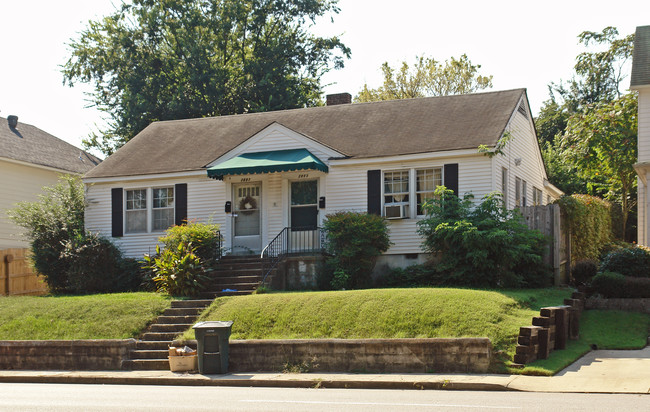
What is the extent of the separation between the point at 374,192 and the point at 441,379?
9.82 metres

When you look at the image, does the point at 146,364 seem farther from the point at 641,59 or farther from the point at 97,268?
the point at 641,59

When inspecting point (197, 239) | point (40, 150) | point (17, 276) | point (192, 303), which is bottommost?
point (192, 303)

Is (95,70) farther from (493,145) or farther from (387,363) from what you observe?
(387,363)

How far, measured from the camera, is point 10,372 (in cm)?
1606

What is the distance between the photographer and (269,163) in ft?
72.3

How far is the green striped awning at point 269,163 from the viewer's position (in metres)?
21.6

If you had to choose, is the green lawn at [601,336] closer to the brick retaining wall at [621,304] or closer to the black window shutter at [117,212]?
the brick retaining wall at [621,304]

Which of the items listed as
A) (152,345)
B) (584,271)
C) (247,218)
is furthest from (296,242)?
(584,271)

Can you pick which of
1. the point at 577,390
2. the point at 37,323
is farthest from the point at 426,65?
the point at 577,390

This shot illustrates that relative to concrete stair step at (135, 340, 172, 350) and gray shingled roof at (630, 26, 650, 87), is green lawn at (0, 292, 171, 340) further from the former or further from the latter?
gray shingled roof at (630, 26, 650, 87)

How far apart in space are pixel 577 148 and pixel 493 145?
1164 centimetres

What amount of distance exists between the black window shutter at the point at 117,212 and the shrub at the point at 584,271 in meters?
14.1

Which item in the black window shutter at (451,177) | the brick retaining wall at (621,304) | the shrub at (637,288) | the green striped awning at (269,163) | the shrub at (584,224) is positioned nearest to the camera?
the brick retaining wall at (621,304)

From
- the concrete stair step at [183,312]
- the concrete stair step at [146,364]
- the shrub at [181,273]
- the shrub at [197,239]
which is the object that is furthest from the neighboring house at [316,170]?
the concrete stair step at [146,364]
